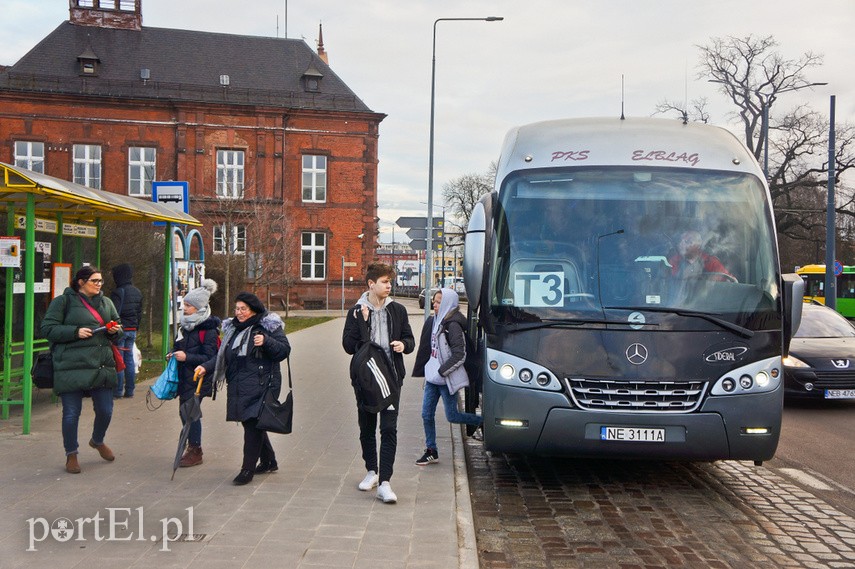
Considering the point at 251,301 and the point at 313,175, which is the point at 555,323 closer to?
the point at 251,301

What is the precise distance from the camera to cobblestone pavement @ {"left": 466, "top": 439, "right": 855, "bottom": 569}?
573 cm

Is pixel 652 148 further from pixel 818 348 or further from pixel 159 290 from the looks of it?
pixel 159 290

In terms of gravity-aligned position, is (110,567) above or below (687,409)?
below

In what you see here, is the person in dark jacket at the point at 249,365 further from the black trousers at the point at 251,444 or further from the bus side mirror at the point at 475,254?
the bus side mirror at the point at 475,254

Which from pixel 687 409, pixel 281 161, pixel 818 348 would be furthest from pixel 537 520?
pixel 281 161

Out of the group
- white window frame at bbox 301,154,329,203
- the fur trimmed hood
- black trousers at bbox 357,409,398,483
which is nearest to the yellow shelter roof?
the fur trimmed hood

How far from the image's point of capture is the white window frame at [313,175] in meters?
49.0

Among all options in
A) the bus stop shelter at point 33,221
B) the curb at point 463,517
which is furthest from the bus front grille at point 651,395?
the bus stop shelter at point 33,221

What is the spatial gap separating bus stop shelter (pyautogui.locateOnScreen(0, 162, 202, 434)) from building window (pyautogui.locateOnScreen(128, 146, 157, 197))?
114ft

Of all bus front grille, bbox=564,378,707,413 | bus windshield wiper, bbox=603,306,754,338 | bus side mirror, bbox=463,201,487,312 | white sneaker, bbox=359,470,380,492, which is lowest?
white sneaker, bbox=359,470,380,492

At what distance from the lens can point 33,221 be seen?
30.1 ft

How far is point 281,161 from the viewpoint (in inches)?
1901

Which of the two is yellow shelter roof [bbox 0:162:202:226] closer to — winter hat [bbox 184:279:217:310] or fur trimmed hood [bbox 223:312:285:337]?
winter hat [bbox 184:279:217:310]

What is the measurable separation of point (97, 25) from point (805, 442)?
1939 inches
